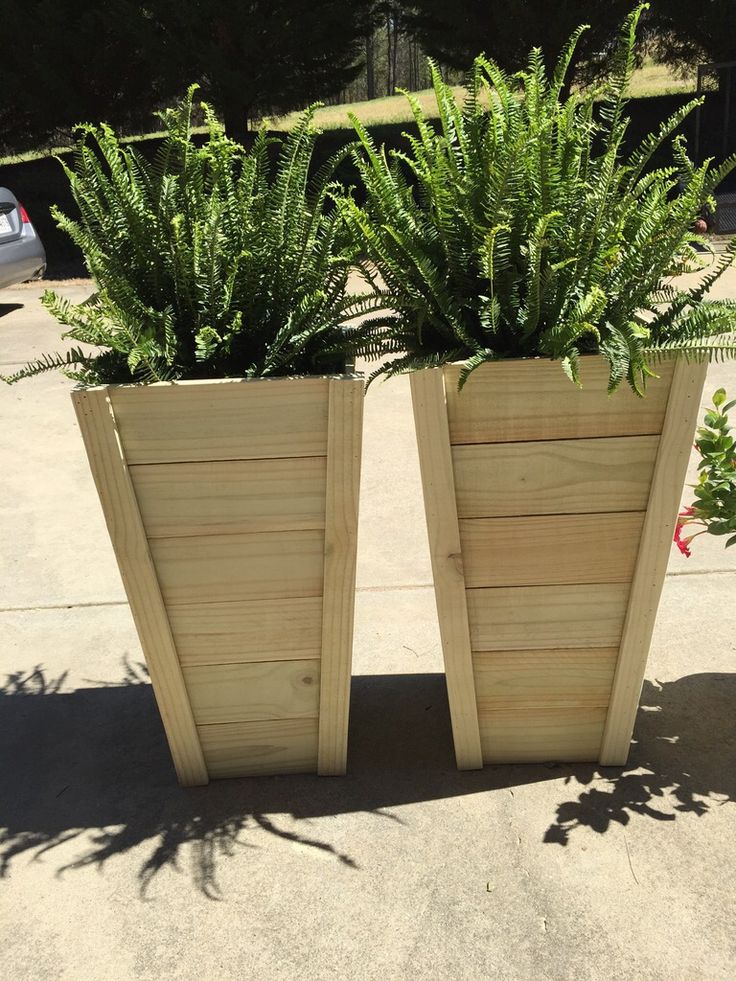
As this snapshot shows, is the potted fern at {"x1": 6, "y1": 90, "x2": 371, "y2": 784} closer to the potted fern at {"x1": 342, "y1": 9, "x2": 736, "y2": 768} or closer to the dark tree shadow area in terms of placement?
the potted fern at {"x1": 342, "y1": 9, "x2": 736, "y2": 768}

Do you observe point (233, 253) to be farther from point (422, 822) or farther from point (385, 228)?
point (422, 822)

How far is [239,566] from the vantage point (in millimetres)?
2059

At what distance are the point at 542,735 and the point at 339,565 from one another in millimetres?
700

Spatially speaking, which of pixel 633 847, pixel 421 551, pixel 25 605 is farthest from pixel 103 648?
pixel 633 847

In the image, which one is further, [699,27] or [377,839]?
[699,27]

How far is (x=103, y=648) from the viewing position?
9.68 feet

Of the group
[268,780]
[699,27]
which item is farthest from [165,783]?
[699,27]

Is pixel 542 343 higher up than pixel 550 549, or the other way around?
pixel 542 343

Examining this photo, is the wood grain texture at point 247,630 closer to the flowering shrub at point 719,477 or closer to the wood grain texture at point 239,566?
the wood grain texture at point 239,566

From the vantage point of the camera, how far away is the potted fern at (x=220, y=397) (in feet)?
6.17

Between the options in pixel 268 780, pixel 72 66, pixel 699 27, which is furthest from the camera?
pixel 699 27

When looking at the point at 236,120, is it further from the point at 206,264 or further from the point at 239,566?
the point at 239,566

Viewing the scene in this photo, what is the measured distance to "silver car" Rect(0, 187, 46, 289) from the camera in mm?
7527

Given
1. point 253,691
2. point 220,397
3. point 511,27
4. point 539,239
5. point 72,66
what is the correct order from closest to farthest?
point 539,239 < point 220,397 < point 253,691 < point 511,27 < point 72,66
